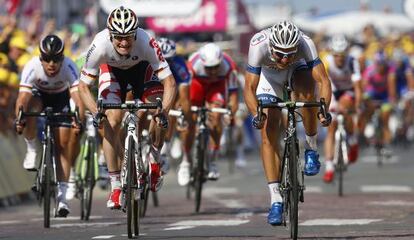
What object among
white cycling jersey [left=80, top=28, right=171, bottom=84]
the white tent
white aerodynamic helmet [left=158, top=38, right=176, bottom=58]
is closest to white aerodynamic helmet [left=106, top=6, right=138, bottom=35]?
white cycling jersey [left=80, top=28, right=171, bottom=84]

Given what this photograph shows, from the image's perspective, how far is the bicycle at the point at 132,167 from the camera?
13445mm

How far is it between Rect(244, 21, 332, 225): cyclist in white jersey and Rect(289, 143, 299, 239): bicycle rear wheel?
0.31 metres

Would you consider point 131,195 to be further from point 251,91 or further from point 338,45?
point 338,45

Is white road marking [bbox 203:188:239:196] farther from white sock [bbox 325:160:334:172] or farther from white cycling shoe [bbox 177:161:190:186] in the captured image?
white cycling shoe [bbox 177:161:190:186]

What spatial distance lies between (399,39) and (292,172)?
2877cm

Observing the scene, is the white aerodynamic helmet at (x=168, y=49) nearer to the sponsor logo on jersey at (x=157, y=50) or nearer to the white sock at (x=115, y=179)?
the sponsor logo on jersey at (x=157, y=50)

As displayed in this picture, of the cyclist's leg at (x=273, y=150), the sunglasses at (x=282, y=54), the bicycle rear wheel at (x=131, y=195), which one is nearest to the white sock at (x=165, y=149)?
the cyclist's leg at (x=273, y=150)

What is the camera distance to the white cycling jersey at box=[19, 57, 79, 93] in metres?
16.4

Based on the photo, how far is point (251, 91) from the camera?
13.7 metres

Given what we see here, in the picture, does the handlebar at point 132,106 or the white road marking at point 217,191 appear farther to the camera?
the white road marking at point 217,191

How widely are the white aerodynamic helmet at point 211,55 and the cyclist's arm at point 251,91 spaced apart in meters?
5.52

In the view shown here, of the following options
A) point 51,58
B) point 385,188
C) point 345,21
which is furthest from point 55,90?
point 345,21

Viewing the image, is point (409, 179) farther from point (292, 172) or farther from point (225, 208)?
point (292, 172)

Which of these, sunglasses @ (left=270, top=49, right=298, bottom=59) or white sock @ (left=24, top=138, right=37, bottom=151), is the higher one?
sunglasses @ (left=270, top=49, right=298, bottom=59)
